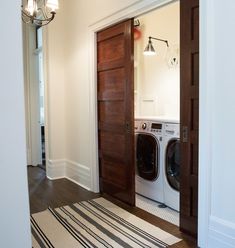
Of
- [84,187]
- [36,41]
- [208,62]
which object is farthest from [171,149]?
[36,41]

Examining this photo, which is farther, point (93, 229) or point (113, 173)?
point (113, 173)

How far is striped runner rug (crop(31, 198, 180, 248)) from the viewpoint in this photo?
2.18 m

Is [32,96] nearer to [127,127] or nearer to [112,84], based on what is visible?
[112,84]

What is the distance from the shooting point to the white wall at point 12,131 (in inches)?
35.9

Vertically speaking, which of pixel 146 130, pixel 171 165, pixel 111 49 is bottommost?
pixel 171 165

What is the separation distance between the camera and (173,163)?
9.14 feet

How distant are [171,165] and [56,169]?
2.11m

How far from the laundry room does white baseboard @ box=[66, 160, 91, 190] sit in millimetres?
734

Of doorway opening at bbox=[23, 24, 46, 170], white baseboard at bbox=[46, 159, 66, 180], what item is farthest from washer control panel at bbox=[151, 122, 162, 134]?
doorway opening at bbox=[23, 24, 46, 170]

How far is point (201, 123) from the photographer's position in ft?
6.55

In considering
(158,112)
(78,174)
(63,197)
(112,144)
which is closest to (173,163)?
(112,144)

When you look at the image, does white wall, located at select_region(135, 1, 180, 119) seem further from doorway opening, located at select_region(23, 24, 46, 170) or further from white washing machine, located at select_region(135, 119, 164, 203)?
doorway opening, located at select_region(23, 24, 46, 170)

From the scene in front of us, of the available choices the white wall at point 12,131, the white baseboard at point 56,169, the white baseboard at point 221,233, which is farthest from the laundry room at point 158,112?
the white wall at point 12,131

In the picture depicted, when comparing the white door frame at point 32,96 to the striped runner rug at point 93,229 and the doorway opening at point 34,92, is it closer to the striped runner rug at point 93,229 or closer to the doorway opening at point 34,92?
the doorway opening at point 34,92
